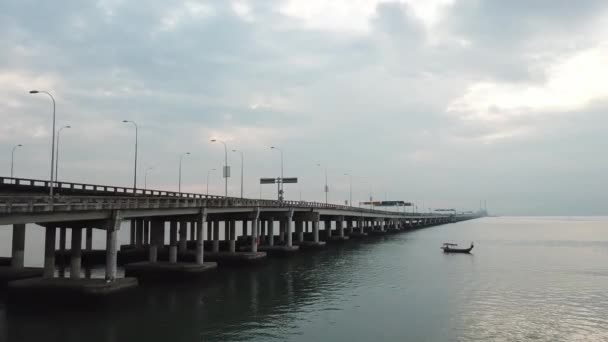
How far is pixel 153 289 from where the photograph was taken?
2138 inches

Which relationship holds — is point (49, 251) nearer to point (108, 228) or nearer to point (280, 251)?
point (108, 228)

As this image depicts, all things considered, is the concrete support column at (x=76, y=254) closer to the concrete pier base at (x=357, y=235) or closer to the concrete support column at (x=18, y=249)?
the concrete support column at (x=18, y=249)

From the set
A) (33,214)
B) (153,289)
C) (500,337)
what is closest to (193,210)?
(153,289)

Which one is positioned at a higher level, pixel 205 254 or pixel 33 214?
pixel 33 214

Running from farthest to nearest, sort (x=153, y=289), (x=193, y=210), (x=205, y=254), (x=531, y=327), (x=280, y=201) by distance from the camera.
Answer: (x=280, y=201) < (x=205, y=254) < (x=193, y=210) < (x=153, y=289) < (x=531, y=327)

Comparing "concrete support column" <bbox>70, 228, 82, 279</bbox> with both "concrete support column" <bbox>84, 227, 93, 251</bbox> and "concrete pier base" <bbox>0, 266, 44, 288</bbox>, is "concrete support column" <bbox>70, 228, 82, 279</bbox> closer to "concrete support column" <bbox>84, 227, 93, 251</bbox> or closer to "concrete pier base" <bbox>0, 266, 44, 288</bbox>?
"concrete support column" <bbox>84, 227, 93, 251</bbox>

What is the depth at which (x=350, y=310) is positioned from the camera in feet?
143

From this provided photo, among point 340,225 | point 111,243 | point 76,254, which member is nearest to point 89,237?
point 76,254

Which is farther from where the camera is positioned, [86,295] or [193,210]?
[193,210]

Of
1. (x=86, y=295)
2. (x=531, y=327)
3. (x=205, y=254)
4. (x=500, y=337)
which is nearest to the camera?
(x=500, y=337)

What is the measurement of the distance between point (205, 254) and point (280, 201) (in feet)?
85.7

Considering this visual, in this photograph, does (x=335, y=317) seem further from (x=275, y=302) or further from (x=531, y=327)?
(x=531, y=327)

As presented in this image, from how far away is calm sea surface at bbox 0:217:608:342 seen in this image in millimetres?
35125

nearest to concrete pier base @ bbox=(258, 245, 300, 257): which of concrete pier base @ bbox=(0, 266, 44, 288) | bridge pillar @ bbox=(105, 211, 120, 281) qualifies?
concrete pier base @ bbox=(0, 266, 44, 288)
